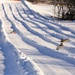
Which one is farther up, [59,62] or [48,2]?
[59,62]

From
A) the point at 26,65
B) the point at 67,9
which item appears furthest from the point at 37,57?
the point at 67,9

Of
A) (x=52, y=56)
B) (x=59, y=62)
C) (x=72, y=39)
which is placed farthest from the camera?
(x=72, y=39)

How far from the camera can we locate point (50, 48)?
32.7 ft

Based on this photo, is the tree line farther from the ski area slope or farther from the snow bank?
the snow bank

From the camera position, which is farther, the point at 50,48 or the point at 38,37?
the point at 38,37

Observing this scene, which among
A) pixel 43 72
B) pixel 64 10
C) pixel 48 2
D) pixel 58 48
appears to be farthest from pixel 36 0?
pixel 43 72

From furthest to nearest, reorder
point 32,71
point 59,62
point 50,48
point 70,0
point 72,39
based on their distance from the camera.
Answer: point 70,0 < point 72,39 < point 50,48 < point 59,62 < point 32,71

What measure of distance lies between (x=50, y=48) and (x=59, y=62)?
1.72m

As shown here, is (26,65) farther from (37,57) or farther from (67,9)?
(67,9)

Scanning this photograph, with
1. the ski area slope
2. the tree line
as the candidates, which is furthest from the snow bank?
the tree line

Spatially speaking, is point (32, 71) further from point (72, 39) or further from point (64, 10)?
point (64, 10)

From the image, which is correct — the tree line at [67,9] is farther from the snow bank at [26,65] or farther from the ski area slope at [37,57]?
the snow bank at [26,65]

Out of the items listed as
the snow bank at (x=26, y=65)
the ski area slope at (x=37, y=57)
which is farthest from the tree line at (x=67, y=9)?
the snow bank at (x=26, y=65)

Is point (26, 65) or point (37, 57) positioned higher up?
point (26, 65)
